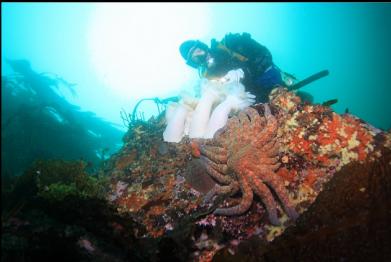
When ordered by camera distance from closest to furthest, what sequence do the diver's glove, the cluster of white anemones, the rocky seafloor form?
the rocky seafloor, the cluster of white anemones, the diver's glove

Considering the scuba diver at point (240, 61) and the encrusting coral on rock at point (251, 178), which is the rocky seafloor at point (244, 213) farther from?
the scuba diver at point (240, 61)

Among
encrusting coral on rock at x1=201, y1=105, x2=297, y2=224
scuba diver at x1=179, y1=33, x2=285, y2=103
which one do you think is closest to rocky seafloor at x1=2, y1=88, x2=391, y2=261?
encrusting coral on rock at x1=201, y1=105, x2=297, y2=224

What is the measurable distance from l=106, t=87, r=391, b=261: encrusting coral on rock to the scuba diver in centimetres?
140

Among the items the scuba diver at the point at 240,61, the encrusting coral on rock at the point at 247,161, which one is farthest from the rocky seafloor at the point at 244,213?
the scuba diver at the point at 240,61

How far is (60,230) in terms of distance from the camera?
3295 millimetres

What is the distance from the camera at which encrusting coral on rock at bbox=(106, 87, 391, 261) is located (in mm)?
3594

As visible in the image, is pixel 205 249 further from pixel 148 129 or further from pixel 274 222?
pixel 148 129

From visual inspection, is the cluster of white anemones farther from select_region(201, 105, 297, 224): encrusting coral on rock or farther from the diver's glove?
select_region(201, 105, 297, 224): encrusting coral on rock

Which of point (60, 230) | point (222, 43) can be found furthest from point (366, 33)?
point (60, 230)

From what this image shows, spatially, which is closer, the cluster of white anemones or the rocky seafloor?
the rocky seafloor

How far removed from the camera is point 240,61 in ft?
21.3

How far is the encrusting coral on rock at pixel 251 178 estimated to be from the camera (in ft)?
11.8

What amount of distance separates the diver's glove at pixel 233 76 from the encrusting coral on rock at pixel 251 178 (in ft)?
4.61

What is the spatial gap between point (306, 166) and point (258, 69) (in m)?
3.05
